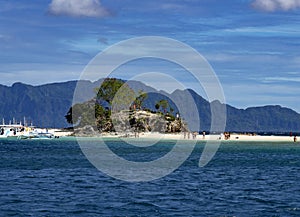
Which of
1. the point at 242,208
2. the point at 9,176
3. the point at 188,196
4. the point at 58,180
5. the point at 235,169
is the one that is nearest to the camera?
the point at 242,208

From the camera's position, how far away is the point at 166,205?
165 feet

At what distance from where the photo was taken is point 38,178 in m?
70.6

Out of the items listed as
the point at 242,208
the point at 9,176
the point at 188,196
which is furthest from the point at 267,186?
the point at 9,176

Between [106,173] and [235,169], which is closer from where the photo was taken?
[106,173]

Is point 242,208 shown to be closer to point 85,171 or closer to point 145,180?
point 145,180

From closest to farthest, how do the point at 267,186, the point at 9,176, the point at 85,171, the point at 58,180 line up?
the point at 267,186 → the point at 58,180 → the point at 9,176 → the point at 85,171

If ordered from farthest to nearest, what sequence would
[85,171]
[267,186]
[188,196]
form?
[85,171] → [267,186] → [188,196]

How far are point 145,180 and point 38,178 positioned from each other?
11.2m

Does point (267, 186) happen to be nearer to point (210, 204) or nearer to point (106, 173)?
point (210, 204)

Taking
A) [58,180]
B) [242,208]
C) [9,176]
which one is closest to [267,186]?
[242,208]

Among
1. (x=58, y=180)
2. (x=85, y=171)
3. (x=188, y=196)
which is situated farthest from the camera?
(x=85, y=171)

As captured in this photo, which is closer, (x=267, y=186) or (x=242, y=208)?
(x=242, y=208)

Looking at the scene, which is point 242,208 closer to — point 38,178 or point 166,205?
point 166,205

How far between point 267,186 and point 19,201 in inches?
951
